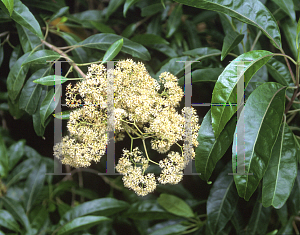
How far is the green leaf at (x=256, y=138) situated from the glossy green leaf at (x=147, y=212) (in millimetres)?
568

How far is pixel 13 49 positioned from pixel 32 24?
0.37 m

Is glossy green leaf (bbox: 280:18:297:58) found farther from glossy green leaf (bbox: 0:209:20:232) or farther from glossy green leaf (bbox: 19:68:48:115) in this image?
glossy green leaf (bbox: 0:209:20:232)

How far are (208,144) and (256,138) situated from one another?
0.43 feet

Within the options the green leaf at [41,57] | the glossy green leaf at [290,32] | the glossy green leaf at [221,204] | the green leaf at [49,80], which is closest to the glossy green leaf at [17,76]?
the green leaf at [41,57]

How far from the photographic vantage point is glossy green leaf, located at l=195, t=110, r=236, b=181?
26.2 inches

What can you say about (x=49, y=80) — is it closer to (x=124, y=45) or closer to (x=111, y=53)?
(x=111, y=53)

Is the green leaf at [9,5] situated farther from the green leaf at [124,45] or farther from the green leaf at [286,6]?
the green leaf at [286,6]

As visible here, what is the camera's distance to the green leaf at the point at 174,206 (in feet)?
3.68

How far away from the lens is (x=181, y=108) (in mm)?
687

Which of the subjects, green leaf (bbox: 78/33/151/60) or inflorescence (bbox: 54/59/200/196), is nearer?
inflorescence (bbox: 54/59/200/196)

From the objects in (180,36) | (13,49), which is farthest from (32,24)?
(180,36)

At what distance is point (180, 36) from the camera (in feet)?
4.03

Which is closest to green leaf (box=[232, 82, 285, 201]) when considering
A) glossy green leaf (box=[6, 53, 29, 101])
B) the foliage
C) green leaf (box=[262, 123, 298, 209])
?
the foliage

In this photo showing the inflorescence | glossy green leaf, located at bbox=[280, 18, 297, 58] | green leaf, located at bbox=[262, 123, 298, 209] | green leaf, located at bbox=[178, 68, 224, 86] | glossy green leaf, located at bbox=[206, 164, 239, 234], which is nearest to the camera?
the inflorescence
